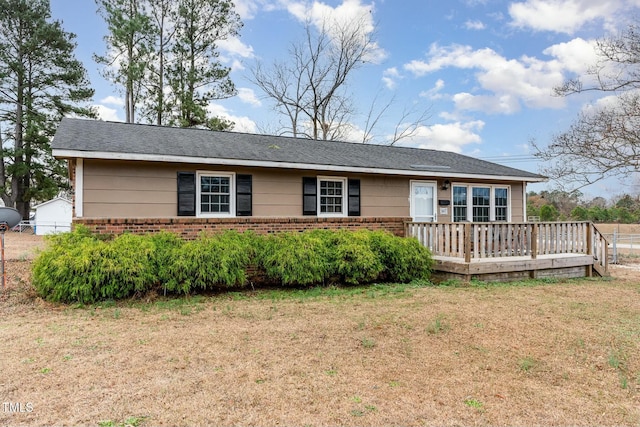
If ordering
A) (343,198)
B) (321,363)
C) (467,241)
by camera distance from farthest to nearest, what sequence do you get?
(343,198) → (467,241) → (321,363)

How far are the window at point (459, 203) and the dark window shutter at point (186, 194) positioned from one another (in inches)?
275

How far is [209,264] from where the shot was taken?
262 inches

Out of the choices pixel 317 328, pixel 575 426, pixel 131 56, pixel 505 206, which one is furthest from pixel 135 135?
pixel 131 56

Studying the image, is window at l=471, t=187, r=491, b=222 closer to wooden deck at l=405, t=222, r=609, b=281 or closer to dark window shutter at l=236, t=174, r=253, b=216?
wooden deck at l=405, t=222, r=609, b=281

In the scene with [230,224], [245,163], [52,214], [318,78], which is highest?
[318,78]

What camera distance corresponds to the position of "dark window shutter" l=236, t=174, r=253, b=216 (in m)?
8.55

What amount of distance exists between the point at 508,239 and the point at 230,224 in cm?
587

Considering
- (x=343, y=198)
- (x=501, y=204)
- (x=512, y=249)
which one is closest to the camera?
(x=512, y=249)

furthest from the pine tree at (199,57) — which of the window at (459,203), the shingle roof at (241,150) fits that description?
the window at (459,203)

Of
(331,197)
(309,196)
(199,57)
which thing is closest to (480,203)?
(331,197)

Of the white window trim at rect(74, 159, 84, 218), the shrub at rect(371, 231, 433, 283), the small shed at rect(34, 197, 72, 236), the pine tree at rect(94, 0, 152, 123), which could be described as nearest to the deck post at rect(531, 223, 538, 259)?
the shrub at rect(371, 231, 433, 283)

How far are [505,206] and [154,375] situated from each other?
11128mm

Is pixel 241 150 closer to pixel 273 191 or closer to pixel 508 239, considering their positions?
pixel 273 191

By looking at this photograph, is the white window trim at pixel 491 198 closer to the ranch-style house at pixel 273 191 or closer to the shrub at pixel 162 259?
the ranch-style house at pixel 273 191
